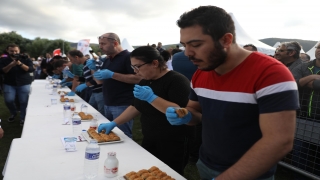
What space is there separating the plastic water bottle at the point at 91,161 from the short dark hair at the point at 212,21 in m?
0.85

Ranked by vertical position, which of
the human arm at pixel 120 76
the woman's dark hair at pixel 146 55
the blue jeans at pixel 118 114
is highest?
the woman's dark hair at pixel 146 55

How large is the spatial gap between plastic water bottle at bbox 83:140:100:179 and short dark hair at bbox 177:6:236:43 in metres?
0.85

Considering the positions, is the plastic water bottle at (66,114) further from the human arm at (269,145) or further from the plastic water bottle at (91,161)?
the human arm at (269,145)

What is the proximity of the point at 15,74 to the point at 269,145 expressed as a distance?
18.9ft

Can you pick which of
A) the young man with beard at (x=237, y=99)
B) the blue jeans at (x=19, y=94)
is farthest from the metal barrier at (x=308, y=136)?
the blue jeans at (x=19, y=94)

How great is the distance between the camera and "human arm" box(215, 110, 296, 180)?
0.94 m

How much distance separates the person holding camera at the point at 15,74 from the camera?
5312 millimetres

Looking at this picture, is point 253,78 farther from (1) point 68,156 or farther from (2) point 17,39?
(2) point 17,39

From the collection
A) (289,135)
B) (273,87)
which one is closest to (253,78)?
(273,87)

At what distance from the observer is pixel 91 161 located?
1463mm

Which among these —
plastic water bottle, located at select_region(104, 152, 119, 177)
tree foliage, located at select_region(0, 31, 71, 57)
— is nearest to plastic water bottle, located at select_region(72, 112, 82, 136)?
plastic water bottle, located at select_region(104, 152, 119, 177)

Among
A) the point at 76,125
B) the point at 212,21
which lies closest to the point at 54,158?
the point at 76,125

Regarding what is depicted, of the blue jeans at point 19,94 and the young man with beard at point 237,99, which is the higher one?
the young man with beard at point 237,99

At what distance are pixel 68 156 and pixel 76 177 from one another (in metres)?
0.34
